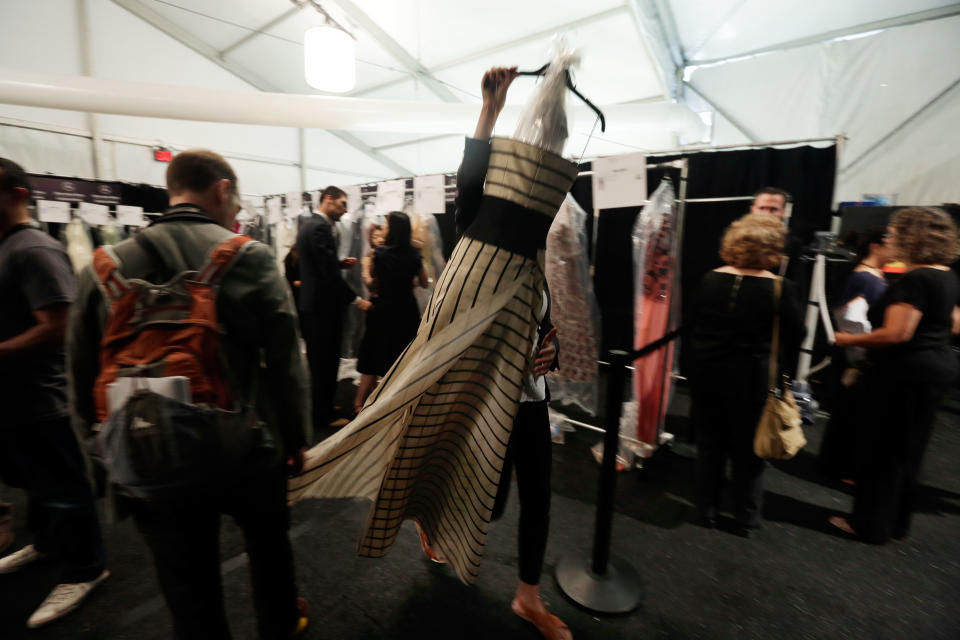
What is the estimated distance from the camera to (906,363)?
1594 mm

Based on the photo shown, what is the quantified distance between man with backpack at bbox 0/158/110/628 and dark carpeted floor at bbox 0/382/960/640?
0.12 m

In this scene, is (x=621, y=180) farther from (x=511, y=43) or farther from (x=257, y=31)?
(x=257, y=31)

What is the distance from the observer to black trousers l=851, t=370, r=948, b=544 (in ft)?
5.37

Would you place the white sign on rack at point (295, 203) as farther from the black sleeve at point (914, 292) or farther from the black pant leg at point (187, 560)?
the black sleeve at point (914, 292)

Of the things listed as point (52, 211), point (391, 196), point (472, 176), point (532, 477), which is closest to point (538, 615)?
point (532, 477)

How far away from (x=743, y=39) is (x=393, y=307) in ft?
16.7

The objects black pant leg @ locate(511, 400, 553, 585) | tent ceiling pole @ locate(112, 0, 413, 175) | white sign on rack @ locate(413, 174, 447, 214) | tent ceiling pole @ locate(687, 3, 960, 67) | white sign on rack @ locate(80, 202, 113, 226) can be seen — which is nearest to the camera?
black pant leg @ locate(511, 400, 553, 585)

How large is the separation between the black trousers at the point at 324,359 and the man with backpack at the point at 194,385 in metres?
1.89

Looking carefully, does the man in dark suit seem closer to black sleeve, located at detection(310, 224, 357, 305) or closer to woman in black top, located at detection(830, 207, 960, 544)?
black sleeve, located at detection(310, 224, 357, 305)

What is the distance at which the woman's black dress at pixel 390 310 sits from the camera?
8.80 ft

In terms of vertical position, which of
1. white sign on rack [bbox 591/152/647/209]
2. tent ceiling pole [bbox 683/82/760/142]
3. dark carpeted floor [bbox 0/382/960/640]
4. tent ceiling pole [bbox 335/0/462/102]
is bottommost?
dark carpeted floor [bbox 0/382/960/640]

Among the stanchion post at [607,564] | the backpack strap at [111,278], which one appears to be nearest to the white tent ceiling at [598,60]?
the stanchion post at [607,564]

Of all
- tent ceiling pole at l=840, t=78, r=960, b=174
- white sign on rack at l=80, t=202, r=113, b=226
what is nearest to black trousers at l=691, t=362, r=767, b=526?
tent ceiling pole at l=840, t=78, r=960, b=174

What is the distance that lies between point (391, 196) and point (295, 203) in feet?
5.44
